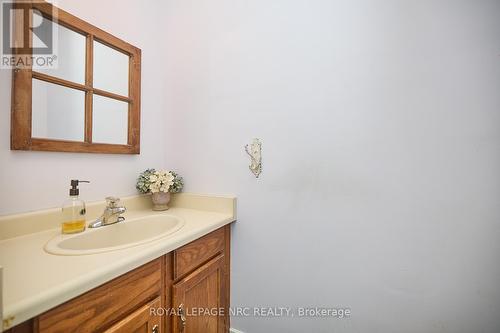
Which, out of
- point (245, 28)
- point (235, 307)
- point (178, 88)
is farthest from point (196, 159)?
point (235, 307)

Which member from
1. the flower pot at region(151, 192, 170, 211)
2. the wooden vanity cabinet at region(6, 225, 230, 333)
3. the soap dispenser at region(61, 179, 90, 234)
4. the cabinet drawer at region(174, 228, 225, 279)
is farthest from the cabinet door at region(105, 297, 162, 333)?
the flower pot at region(151, 192, 170, 211)

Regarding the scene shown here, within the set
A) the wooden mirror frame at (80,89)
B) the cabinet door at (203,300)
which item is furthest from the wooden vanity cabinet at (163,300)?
the wooden mirror frame at (80,89)

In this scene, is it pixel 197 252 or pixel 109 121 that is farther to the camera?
pixel 109 121

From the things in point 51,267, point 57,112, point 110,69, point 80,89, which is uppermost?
point 110,69

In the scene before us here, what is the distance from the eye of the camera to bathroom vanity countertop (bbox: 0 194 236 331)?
1.60ft

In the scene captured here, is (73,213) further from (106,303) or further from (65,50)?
(65,50)

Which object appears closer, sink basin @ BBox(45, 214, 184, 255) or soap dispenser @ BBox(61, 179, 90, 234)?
sink basin @ BBox(45, 214, 184, 255)

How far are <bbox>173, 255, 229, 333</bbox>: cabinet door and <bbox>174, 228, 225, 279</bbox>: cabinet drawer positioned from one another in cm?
4

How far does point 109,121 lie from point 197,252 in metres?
0.82

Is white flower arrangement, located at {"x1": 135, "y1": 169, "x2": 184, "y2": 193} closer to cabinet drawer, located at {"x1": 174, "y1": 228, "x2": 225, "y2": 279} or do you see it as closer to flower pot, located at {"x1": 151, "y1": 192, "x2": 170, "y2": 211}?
flower pot, located at {"x1": 151, "y1": 192, "x2": 170, "y2": 211}

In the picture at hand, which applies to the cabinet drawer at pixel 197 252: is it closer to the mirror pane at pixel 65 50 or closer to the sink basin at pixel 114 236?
the sink basin at pixel 114 236

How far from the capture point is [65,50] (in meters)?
1.00

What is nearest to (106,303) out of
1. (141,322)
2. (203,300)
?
(141,322)

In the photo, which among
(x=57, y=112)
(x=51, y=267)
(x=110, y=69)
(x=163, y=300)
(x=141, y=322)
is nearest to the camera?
(x=51, y=267)
